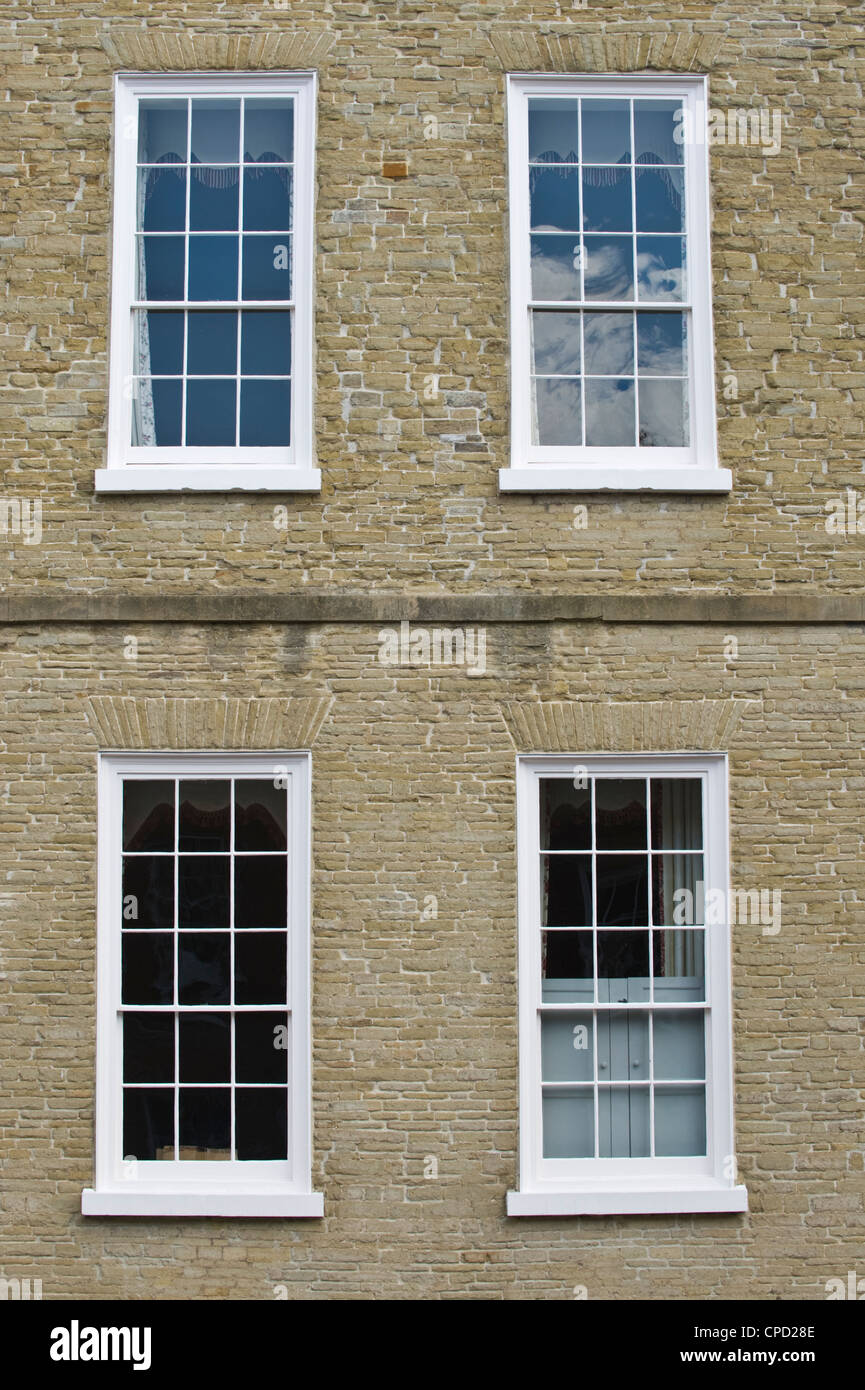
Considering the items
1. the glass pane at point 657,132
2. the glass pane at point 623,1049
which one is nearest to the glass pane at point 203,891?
the glass pane at point 623,1049

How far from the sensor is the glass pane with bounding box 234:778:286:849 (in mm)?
7543

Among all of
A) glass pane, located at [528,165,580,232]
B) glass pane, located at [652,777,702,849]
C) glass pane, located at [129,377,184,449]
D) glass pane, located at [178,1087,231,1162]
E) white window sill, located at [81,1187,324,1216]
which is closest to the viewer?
white window sill, located at [81,1187,324,1216]

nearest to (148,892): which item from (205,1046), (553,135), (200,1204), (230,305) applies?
(205,1046)

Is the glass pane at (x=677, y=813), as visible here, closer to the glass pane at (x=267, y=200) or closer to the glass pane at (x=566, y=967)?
the glass pane at (x=566, y=967)

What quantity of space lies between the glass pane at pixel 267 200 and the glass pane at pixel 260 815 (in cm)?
330

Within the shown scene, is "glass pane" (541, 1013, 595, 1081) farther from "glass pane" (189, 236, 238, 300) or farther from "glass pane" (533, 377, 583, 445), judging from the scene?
"glass pane" (189, 236, 238, 300)

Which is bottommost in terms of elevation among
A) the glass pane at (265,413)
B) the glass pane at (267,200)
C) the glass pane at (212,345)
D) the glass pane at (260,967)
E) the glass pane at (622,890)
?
the glass pane at (260,967)

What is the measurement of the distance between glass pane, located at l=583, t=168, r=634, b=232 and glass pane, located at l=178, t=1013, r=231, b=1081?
514 centimetres

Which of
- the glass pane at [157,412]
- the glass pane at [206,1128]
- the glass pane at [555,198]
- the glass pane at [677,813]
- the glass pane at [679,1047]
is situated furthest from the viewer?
the glass pane at [555,198]

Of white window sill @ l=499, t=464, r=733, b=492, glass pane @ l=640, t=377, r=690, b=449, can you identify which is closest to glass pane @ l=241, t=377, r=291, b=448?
white window sill @ l=499, t=464, r=733, b=492

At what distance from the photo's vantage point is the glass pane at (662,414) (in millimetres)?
7855

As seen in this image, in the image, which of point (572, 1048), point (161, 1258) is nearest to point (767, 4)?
point (572, 1048)

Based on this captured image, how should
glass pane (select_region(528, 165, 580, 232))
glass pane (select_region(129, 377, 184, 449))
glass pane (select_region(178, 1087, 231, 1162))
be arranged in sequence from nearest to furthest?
1. glass pane (select_region(178, 1087, 231, 1162))
2. glass pane (select_region(129, 377, 184, 449))
3. glass pane (select_region(528, 165, 580, 232))

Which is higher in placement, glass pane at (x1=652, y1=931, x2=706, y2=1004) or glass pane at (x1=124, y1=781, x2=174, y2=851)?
glass pane at (x1=124, y1=781, x2=174, y2=851)
